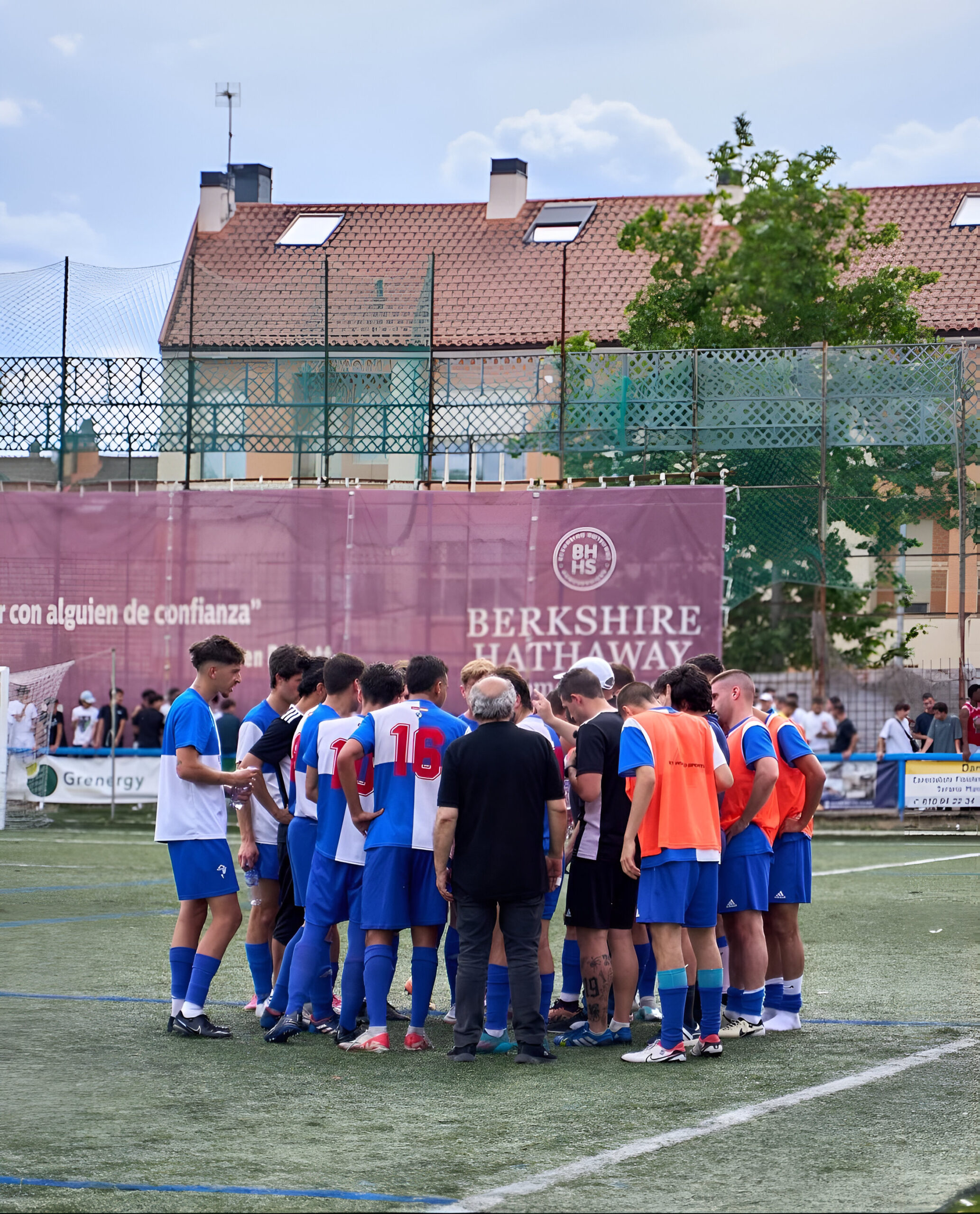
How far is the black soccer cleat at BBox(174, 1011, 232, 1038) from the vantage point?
767cm

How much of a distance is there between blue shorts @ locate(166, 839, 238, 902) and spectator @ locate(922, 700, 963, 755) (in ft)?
48.8

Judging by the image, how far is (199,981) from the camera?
7.67 metres

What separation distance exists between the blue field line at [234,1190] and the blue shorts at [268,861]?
322cm

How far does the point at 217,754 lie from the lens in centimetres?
778

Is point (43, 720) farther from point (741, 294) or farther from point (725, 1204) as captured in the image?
point (725, 1204)

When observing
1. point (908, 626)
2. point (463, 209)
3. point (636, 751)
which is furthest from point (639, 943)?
point (463, 209)

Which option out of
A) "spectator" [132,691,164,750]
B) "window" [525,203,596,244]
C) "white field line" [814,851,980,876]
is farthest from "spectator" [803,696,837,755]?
"window" [525,203,596,244]

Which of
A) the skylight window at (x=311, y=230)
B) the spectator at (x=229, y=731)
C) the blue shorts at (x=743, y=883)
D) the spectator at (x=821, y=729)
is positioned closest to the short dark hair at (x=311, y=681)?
the blue shorts at (x=743, y=883)

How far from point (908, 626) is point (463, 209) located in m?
19.8

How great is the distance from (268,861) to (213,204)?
34.8m

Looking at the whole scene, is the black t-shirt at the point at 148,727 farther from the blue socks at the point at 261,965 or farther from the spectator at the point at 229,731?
the blue socks at the point at 261,965

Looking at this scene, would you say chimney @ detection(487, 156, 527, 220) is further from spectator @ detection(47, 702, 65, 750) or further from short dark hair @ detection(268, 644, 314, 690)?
short dark hair @ detection(268, 644, 314, 690)

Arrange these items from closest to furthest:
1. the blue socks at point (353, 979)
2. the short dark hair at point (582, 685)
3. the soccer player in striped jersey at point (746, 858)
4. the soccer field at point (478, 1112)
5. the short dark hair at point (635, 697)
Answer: the soccer field at point (478, 1112) → the blue socks at point (353, 979) → the soccer player in striped jersey at point (746, 858) → the short dark hair at point (582, 685) → the short dark hair at point (635, 697)

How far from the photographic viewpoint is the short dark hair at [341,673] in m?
7.87
